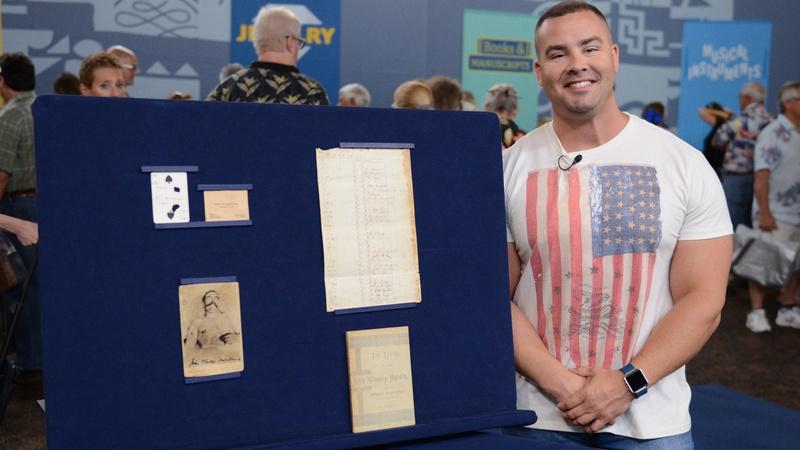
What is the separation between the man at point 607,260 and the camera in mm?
1472

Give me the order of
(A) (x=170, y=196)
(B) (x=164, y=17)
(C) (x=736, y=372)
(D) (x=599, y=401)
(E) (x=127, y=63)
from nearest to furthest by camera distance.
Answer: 1. (A) (x=170, y=196)
2. (D) (x=599, y=401)
3. (C) (x=736, y=372)
4. (E) (x=127, y=63)
5. (B) (x=164, y=17)

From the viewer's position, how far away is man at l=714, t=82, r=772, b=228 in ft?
20.9

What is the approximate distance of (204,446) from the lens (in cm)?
108

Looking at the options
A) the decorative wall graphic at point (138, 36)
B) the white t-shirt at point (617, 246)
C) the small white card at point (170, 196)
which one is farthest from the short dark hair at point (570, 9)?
the decorative wall graphic at point (138, 36)

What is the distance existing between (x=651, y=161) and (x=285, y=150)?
27.2 inches

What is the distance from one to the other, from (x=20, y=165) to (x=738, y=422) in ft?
10.3

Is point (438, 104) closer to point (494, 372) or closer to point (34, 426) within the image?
point (34, 426)

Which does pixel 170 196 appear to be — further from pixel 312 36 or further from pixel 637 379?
pixel 312 36

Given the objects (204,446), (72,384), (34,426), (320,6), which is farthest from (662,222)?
(320,6)

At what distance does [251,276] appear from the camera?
43.7 inches

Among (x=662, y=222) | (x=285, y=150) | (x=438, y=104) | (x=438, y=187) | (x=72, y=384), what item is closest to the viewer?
(x=72, y=384)

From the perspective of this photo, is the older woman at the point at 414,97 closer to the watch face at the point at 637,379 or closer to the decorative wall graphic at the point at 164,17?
the watch face at the point at 637,379

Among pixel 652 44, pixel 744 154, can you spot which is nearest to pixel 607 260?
pixel 744 154

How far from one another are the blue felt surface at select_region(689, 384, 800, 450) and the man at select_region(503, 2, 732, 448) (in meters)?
1.93
